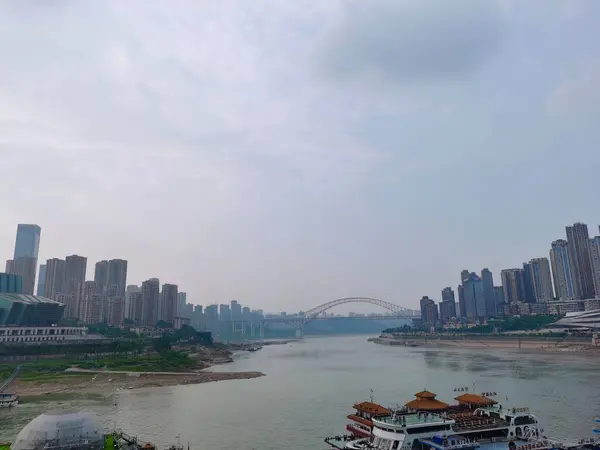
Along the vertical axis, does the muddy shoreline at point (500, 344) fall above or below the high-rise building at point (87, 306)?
below

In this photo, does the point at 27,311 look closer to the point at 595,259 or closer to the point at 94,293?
the point at 94,293

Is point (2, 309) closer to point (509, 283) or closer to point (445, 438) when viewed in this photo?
point (445, 438)

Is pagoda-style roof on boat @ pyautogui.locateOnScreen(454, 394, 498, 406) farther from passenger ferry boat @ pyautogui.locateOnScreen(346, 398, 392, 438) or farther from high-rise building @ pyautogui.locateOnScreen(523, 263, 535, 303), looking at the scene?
high-rise building @ pyautogui.locateOnScreen(523, 263, 535, 303)

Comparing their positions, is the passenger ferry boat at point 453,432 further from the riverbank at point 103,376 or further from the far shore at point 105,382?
the far shore at point 105,382

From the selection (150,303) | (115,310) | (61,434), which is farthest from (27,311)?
(61,434)

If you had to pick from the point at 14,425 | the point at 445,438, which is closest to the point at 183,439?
the point at 14,425

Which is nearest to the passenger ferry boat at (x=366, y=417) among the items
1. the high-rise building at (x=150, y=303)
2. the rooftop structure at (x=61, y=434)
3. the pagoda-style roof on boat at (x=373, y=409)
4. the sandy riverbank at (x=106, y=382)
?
the pagoda-style roof on boat at (x=373, y=409)
